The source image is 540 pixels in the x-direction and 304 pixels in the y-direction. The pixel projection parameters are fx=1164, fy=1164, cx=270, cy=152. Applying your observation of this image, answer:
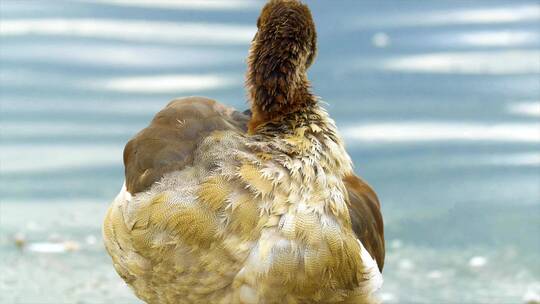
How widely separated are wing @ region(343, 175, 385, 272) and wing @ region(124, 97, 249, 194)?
52 centimetres

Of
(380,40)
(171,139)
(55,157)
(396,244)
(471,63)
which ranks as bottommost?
(396,244)

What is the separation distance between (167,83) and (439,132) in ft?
6.25

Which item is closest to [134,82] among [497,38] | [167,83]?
[167,83]

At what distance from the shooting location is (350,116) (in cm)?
752

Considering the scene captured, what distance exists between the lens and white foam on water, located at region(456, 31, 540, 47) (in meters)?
8.76

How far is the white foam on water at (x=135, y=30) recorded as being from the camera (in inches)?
345

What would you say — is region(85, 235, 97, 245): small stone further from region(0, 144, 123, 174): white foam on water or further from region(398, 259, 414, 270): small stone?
region(398, 259, 414, 270): small stone

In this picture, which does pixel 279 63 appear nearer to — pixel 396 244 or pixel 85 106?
pixel 396 244

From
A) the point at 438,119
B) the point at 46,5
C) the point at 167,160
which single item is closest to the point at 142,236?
the point at 167,160

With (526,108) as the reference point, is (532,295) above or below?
below

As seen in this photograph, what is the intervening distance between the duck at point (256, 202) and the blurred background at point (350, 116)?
136cm

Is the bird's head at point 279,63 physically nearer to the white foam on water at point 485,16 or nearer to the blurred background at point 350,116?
the blurred background at point 350,116

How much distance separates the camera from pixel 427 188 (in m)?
6.81

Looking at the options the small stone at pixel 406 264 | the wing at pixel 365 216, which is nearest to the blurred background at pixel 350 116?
the small stone at pixel 406 264
